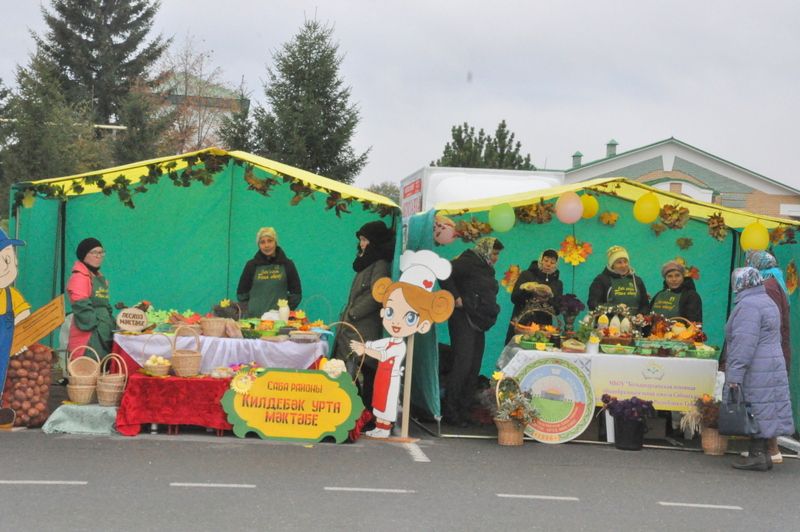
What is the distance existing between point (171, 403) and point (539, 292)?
3.72 meters

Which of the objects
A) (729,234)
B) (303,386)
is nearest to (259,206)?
(303,386)

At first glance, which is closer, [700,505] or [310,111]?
[700,505]

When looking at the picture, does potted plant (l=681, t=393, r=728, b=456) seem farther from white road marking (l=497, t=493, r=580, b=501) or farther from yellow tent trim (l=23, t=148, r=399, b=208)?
yellow tent trim (l=23, t=148, r=399, b=208)

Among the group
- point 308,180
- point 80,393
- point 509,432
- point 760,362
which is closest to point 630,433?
point 509,432

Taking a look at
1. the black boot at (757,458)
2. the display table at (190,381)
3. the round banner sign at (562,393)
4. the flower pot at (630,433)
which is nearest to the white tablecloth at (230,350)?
the display table at (190,381)

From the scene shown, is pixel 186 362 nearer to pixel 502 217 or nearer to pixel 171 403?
pixel 171 403

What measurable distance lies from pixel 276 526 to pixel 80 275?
13.2ft

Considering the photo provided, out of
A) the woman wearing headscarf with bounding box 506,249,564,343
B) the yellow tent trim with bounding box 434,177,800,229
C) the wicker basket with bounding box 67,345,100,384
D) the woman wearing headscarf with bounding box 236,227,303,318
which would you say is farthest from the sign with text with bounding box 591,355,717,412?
the wicker basket with bounding box 67,345,100,384

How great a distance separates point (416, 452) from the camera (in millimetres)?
7379

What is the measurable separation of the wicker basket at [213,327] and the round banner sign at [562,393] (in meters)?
2.59

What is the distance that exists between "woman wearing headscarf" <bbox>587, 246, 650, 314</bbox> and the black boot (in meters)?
2.45

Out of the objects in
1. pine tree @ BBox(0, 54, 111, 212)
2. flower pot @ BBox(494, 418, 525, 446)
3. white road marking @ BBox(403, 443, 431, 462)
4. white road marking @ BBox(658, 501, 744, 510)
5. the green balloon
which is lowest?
white road marking @ BBox(658, 501, 744, 510)

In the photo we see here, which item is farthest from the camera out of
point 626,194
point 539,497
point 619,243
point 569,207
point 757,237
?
point 619,243

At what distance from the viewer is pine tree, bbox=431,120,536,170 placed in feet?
87.2
